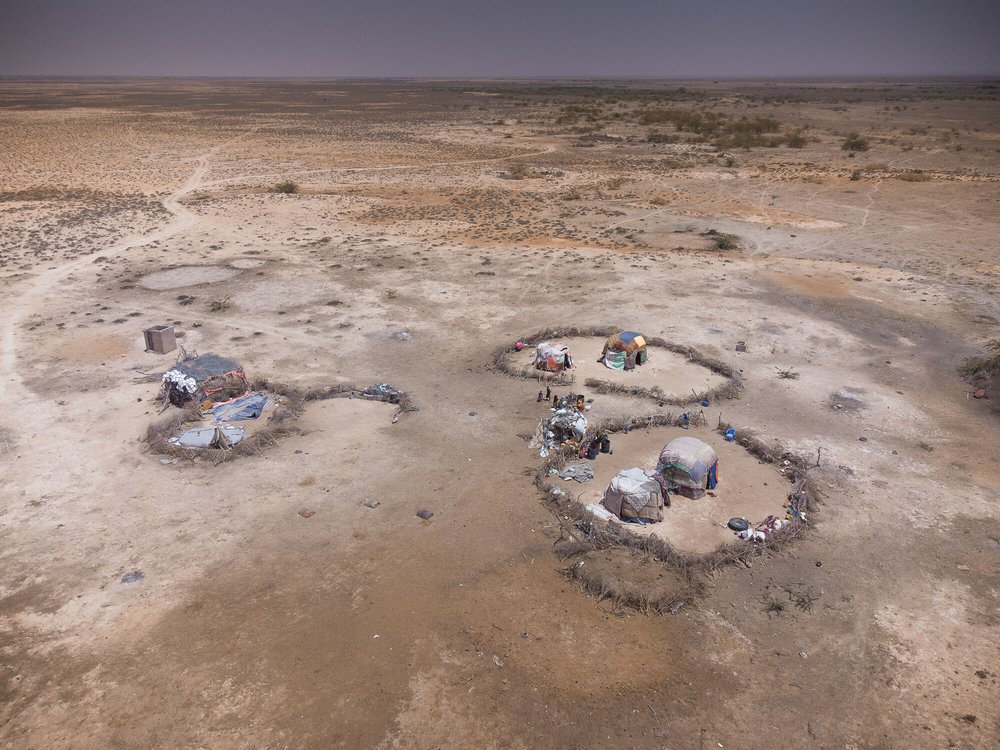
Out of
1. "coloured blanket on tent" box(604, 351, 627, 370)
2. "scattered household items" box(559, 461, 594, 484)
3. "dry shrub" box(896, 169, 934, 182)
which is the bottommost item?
"scattered household items" box(559, 461, 594, 484)

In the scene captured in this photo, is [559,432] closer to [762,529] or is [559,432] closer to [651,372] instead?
[762,529]

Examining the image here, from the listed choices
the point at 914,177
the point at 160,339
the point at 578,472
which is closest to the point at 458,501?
the point at 578,472

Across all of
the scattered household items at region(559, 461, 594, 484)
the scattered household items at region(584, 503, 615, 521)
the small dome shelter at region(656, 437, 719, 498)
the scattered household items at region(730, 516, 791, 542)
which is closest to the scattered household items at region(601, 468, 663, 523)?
the scattered household items at region(584, 503, 615, 521)

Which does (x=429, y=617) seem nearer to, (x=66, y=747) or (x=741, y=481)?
(x=66, y=747)

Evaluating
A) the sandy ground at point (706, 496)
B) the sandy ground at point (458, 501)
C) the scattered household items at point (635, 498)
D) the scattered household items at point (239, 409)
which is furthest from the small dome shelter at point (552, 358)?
the scattered household items at point (239, 409)

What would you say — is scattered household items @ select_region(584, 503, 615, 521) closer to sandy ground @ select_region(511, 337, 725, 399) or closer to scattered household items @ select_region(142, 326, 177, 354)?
sandy ground @ select_region(511, 337, 725, 399)

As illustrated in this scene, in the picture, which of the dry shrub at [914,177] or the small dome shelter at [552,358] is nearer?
the small dome shelter at [552,358]

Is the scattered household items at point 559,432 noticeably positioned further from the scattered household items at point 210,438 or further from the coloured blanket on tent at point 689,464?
the scattered household items at point 210,438
